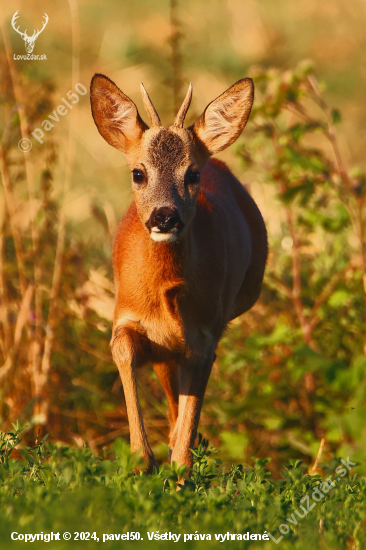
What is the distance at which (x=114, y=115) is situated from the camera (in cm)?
461

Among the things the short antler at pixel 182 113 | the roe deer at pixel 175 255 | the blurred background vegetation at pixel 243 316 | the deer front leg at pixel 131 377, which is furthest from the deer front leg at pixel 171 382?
the short antler at pixel 182 113

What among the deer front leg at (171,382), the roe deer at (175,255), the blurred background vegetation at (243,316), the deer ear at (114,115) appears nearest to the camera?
the roe deer at (175,255)

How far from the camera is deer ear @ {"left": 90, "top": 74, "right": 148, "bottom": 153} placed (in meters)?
4.52

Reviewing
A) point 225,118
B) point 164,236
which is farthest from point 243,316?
point 164,236

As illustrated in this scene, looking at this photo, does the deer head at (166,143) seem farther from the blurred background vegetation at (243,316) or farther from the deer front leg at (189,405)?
the blurred background vegetation at (243,316)

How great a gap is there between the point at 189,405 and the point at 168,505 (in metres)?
1.48

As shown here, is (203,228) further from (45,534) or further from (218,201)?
(45,534)

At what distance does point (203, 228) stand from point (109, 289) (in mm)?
2728

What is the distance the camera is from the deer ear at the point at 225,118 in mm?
4547

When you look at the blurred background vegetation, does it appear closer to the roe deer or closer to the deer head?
the roe deer

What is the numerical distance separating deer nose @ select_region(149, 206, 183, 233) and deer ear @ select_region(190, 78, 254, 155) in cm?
78

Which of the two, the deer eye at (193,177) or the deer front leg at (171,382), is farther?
the deer front leg at (171,382)

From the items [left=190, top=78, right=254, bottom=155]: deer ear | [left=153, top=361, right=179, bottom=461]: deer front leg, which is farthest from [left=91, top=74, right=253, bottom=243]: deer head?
[left=153, top=361, right=179, bottom=461]: deer front leg

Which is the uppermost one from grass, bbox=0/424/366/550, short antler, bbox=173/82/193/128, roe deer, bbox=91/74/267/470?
short antler, bbox=173/82/193/128
